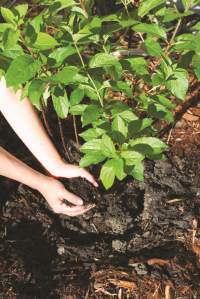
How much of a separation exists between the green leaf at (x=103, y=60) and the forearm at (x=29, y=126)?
0.59 meters

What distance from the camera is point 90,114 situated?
148cm

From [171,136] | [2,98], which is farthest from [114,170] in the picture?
[171,136]

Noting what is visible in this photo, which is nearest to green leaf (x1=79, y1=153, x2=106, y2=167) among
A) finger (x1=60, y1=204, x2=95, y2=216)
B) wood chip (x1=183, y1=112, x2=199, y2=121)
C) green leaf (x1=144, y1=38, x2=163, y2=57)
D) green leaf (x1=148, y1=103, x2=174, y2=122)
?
green leaf (x1=148, y1=103, x2=174, y2=122)

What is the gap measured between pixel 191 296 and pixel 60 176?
852 millimetres

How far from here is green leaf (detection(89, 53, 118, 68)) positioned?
1438 mm

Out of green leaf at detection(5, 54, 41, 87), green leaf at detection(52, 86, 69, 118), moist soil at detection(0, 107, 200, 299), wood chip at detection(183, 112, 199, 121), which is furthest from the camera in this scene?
wood chip at detection(183, 112, 199, 121)

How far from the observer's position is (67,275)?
185cm

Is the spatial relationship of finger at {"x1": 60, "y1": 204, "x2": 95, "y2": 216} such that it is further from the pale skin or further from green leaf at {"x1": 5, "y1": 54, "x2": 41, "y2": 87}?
green leaf at {"x1": 5, "y1": 54, "x2": 41, "y2": 87}

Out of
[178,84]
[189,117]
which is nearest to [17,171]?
[178,84]

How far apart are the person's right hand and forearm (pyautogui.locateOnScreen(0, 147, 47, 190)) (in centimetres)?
3

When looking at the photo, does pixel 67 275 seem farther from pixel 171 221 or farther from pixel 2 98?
pixel 2 98

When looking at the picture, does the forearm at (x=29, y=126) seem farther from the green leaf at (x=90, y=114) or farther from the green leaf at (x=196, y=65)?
the green leaf at (x=196, y=65)

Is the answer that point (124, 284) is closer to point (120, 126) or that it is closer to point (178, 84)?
point (120, 126)

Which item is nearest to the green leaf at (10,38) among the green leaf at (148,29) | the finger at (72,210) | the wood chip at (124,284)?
the green leaf at (148,29)
